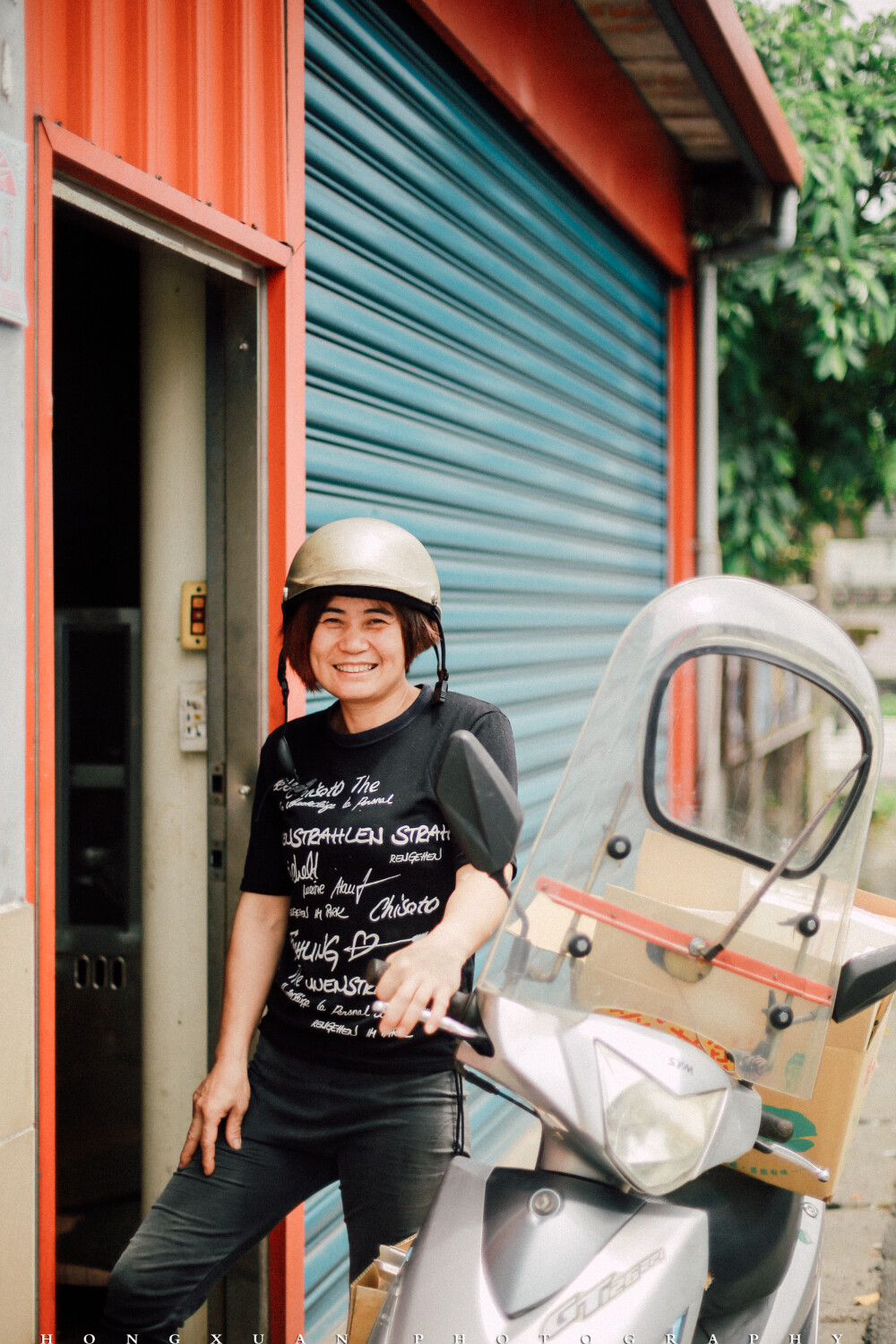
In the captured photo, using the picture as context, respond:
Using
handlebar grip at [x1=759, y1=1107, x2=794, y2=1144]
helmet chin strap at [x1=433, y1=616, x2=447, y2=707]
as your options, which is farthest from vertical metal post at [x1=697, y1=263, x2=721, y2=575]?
handlebar grip at [x1=759, y1=1107, x2=794, y2=1144]

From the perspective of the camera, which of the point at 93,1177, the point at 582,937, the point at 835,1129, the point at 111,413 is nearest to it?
the point at 582,937

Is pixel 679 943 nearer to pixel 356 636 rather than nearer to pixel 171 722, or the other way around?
pixel 356 636

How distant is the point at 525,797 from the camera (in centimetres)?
462

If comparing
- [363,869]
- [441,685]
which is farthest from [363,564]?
[363,869]

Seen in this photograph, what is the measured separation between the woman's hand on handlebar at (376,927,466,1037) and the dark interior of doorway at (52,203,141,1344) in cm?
155

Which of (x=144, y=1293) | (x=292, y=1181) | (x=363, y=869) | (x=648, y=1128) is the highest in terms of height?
(x=363, y=869)

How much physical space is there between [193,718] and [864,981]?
178cm

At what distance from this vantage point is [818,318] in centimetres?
671

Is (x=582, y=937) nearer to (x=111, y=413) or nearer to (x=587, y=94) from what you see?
(x=111, y=413)

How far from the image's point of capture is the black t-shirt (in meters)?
2.02

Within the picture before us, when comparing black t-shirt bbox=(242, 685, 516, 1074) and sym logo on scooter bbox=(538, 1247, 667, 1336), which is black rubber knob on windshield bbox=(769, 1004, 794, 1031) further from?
black t-shirt bbox=(242, 685, 516, 1074)

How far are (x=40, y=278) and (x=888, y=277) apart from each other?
6.38 m

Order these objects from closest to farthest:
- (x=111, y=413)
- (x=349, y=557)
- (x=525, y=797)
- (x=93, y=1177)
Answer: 1. (x=349, y=557)
2. (x=93, y=1177)
3. (x=111, y=413)
4. (x=525, y=797)

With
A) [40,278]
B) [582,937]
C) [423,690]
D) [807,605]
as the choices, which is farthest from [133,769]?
[807,605]
